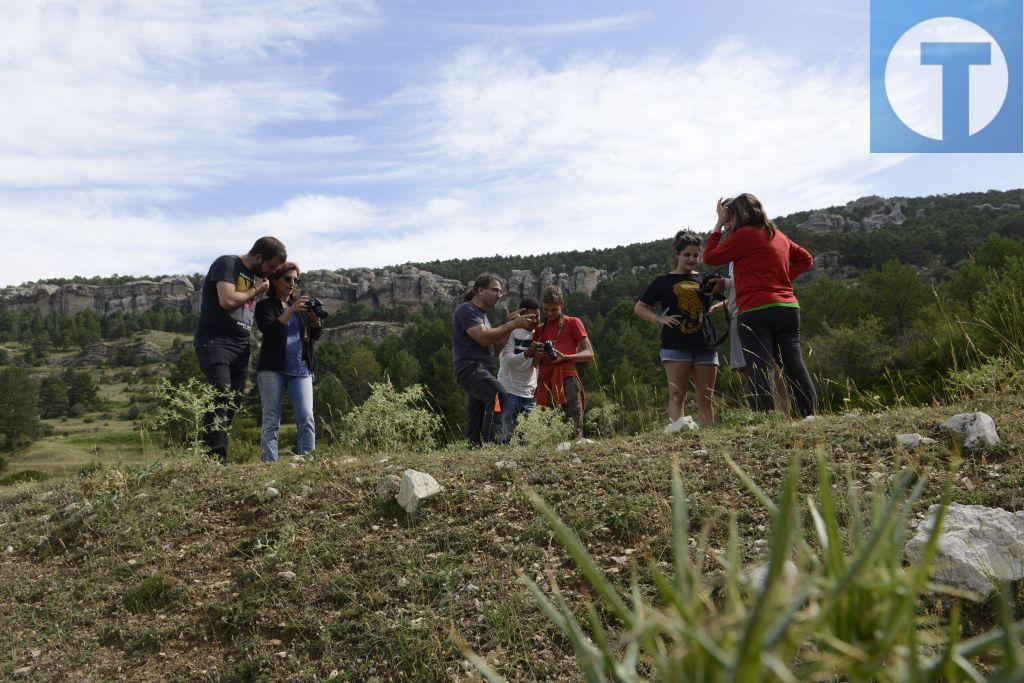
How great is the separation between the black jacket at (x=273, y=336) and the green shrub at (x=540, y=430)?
7.12 ft

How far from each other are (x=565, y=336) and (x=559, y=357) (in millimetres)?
352

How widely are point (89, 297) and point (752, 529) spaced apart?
167 m

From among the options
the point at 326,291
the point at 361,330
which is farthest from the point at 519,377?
the point at 326,291

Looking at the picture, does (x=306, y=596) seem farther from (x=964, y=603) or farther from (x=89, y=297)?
(x=89, y=297)

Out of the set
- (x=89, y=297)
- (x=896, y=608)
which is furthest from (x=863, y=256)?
(x=89, y=297)

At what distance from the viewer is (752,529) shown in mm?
2822

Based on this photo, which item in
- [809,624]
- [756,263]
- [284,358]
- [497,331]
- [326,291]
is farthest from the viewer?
[326,291]

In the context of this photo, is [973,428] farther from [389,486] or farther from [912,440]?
[389,486]

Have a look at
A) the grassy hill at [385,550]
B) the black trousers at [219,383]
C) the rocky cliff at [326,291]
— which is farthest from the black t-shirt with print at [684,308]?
the rocky cliff at [326,291]

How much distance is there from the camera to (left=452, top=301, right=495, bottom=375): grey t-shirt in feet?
18.8

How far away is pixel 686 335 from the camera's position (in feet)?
17.5

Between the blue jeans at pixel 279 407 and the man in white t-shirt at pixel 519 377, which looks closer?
the blue jeans at pixel 279 407

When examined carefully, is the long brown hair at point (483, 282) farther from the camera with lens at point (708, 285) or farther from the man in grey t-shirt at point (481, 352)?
the camera with lens at point (708, 285)

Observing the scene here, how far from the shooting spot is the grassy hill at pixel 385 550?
2676mm
